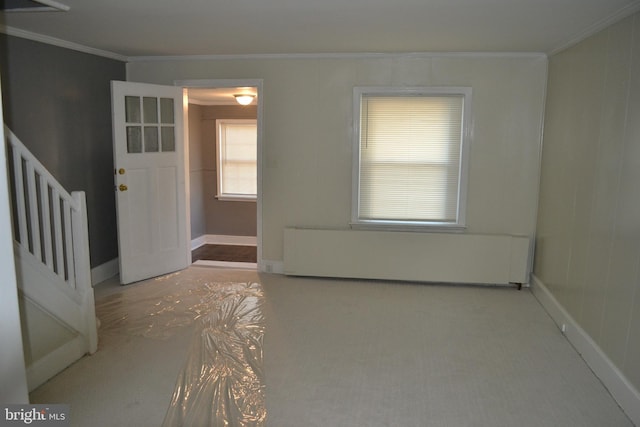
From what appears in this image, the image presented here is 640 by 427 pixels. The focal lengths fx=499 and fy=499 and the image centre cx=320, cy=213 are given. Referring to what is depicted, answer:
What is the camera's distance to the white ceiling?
3057 mm

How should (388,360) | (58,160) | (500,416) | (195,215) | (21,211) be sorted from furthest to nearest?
(195,215) → (58,160) → (388,360) → (21,211) → (500,416)

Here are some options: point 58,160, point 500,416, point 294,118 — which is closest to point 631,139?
point 500,416

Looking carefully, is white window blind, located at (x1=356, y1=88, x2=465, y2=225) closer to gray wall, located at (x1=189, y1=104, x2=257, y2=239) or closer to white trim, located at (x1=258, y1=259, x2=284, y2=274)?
white trim, located at (x1=258, y1=259, x2=284, y2=274)

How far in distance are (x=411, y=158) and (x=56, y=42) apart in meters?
3.42

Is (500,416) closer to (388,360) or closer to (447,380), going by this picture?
(447,380)

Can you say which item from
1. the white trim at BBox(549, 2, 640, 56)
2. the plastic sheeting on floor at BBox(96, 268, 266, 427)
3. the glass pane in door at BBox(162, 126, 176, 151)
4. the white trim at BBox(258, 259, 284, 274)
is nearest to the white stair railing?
the plastic sheeting on floor at BBox(96, 268, 266, 427)

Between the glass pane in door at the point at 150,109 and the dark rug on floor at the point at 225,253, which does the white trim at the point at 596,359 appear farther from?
the glass pane in door at the point at 150,109

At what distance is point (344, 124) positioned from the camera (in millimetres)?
5098

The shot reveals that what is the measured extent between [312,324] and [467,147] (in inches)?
92.5

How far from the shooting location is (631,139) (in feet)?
9.68

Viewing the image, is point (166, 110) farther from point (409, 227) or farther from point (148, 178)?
point (409, 227)

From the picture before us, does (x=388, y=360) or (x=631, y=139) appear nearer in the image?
(x=631, y=139)

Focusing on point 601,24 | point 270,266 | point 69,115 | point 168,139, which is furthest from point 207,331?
point 601,24

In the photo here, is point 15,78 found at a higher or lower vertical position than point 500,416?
higher
